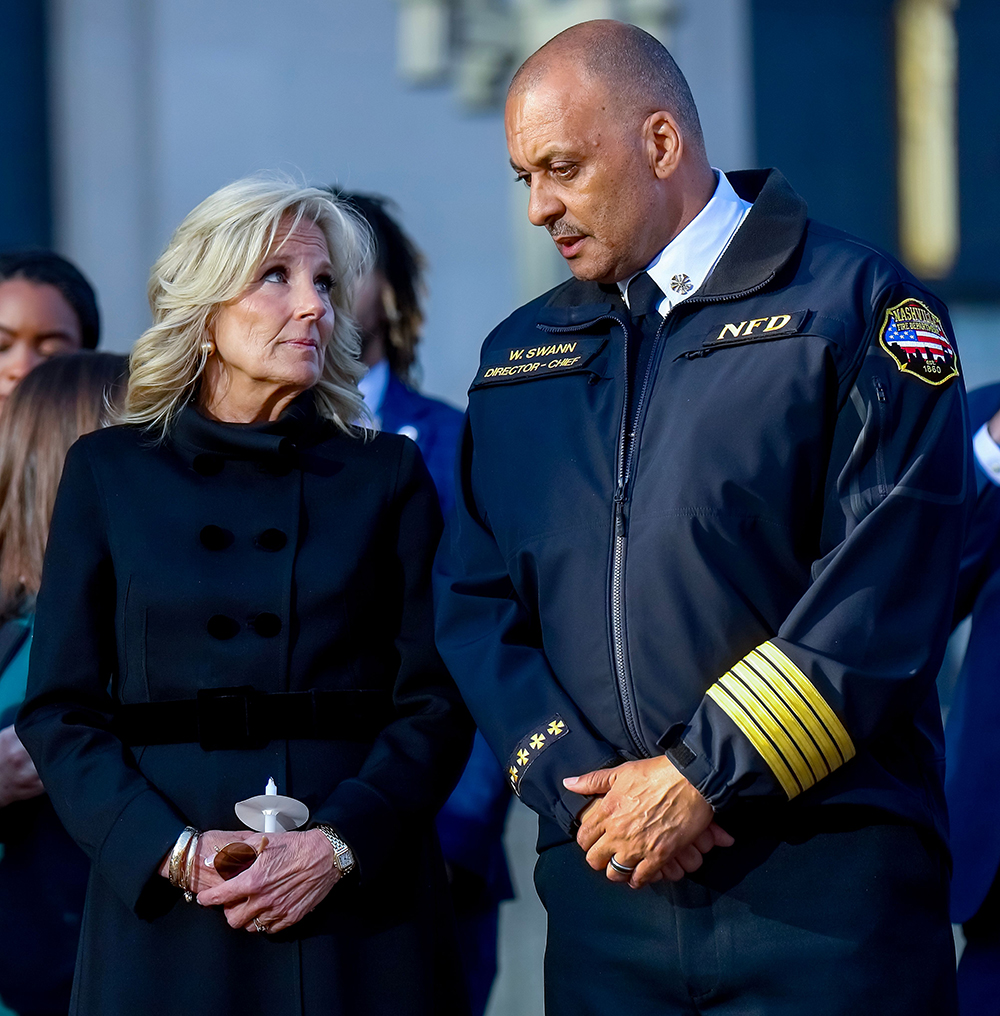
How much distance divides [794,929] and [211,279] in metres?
1.54

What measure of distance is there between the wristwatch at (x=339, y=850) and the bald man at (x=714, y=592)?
320 millimetres

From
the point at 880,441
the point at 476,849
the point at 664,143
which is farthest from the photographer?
the point at 476,849

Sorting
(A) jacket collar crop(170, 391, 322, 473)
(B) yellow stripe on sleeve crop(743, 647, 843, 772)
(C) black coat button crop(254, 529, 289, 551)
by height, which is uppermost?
(A) jacket collar crop(170, 391, 322, 473)

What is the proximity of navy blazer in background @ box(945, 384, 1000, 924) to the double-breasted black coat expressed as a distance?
1.09 m

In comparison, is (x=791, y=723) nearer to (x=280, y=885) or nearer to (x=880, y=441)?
(x=880, y=441)

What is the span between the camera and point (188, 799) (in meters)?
2.77

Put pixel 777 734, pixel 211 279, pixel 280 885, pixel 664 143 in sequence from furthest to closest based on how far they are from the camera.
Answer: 1. pixel 211 279
2. pixel 664 143
3. pixel 280 885
4. pixel 777 734

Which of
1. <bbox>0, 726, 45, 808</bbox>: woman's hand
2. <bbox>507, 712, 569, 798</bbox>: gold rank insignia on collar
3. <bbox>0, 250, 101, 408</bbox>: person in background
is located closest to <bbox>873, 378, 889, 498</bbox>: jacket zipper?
<bbox>507, 712, 569, 798</bbox>: gold rank insignia on collar

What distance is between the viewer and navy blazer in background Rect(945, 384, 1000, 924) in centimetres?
329

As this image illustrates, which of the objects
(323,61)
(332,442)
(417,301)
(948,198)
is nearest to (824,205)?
(948,198)

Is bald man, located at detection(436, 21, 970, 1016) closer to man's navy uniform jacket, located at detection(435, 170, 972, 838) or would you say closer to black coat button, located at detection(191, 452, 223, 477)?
man's navy uniform jacket, located at detection(435, 170, 972, 838)

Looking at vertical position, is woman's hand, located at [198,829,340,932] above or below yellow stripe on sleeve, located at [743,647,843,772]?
below

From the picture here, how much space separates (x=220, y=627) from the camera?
9.25 ft

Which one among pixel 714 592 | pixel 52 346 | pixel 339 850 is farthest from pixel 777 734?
pixel 52 346
